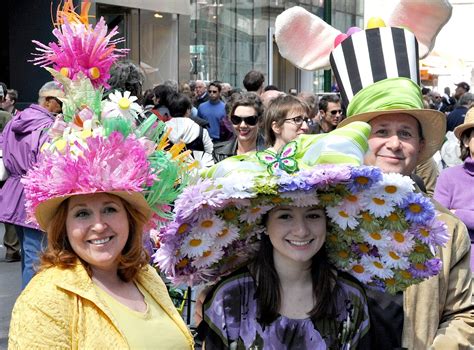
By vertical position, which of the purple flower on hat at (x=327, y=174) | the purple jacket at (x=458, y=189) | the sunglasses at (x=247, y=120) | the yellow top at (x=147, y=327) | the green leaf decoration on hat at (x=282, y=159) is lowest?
the yellow top at (x=147, y=327)

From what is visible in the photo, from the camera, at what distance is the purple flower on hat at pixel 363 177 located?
302 cm

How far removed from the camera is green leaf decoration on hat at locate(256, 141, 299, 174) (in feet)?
10.0

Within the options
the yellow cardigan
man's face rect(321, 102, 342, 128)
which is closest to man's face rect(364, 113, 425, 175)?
the yellow cardigan

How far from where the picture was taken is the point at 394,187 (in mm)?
3123

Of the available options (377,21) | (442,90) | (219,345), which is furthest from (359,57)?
(442,90)

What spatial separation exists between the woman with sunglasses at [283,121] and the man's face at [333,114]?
2132mm

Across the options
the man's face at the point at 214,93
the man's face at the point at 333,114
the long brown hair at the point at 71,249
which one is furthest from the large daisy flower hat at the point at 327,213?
the man's face at the point at 214,93

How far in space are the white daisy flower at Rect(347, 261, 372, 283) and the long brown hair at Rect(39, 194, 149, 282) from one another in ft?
2.59

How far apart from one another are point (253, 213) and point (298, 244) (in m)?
0.19

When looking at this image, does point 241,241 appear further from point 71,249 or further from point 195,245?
point 71,249

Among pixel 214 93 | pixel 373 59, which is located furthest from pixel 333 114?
pixel 214 93

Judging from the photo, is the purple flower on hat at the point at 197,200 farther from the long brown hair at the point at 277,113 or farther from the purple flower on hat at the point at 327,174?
the long brown hair at the point at 277,113

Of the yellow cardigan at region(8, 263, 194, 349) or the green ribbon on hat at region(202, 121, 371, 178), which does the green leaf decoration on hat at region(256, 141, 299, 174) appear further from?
the yellow cardigan at region(8, 263, 194, 349)

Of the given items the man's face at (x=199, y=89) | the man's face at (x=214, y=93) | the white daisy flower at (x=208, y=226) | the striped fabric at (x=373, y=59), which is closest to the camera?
the white daisy flower at (x=208, y=226)
